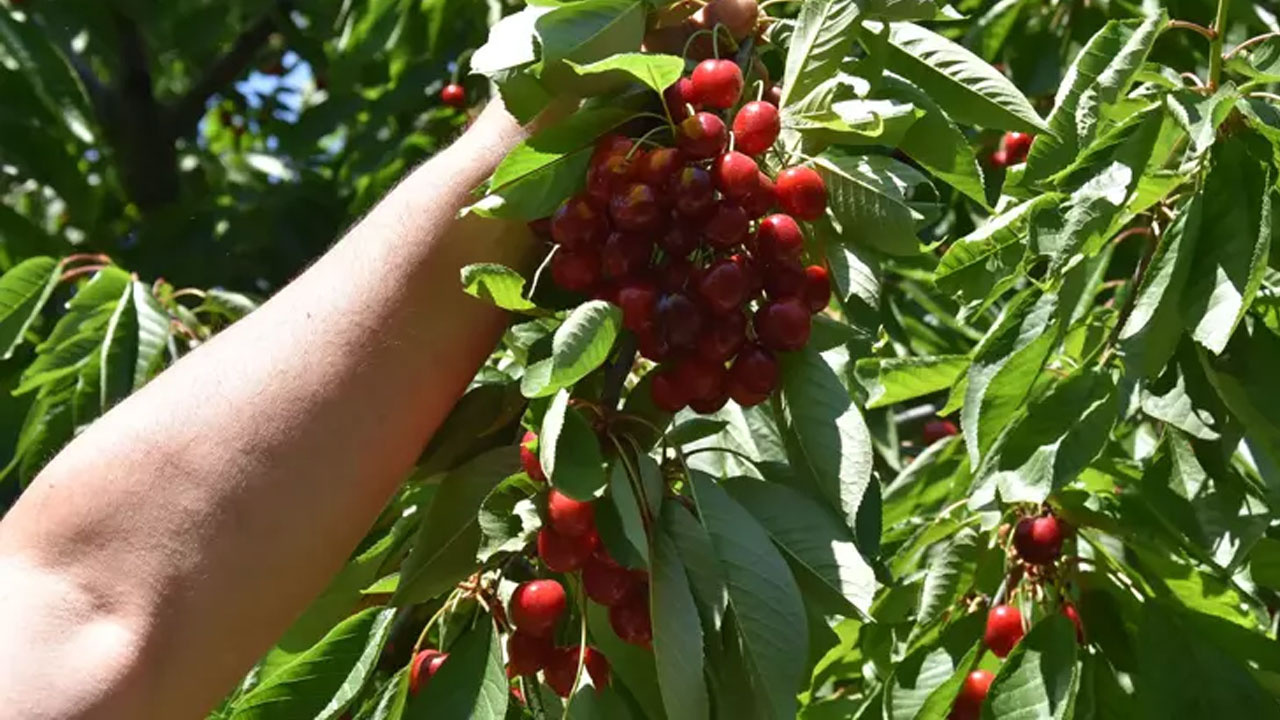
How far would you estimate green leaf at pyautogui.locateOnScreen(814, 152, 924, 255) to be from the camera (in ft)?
3.77

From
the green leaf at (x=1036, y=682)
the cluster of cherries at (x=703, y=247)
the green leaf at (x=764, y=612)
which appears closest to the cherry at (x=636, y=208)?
the cluster of cherries at (x=703, y=247)

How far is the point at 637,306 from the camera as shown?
1085mm

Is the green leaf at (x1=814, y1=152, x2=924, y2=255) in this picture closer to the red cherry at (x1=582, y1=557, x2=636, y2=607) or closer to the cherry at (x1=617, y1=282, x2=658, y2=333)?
the cherry at (x1=617, y1=282, x2=658, y2=333)

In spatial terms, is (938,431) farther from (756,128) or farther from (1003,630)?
(756,128)

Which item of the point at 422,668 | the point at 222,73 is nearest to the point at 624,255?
the point at 422,668

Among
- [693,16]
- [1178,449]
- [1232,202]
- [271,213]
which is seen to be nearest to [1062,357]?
[1178,449]

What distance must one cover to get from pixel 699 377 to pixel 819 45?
273mm

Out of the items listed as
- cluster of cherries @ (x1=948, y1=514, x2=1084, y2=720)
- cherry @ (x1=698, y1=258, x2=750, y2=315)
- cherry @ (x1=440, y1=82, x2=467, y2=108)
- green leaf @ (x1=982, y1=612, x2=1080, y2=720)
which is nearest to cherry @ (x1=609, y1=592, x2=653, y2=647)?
cherry @ (x1=698, y1=258, x2=750, y2=315)

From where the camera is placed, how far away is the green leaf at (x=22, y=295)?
8.62ft

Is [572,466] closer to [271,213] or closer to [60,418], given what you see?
Answer: [60,418]

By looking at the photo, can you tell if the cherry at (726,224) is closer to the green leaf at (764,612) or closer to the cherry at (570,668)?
the green leaf at (764,612)

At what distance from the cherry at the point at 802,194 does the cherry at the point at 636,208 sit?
0.10 metres

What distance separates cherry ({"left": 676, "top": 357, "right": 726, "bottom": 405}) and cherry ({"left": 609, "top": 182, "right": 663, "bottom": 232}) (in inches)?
4.0

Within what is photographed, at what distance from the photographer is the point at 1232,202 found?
1.34 m
